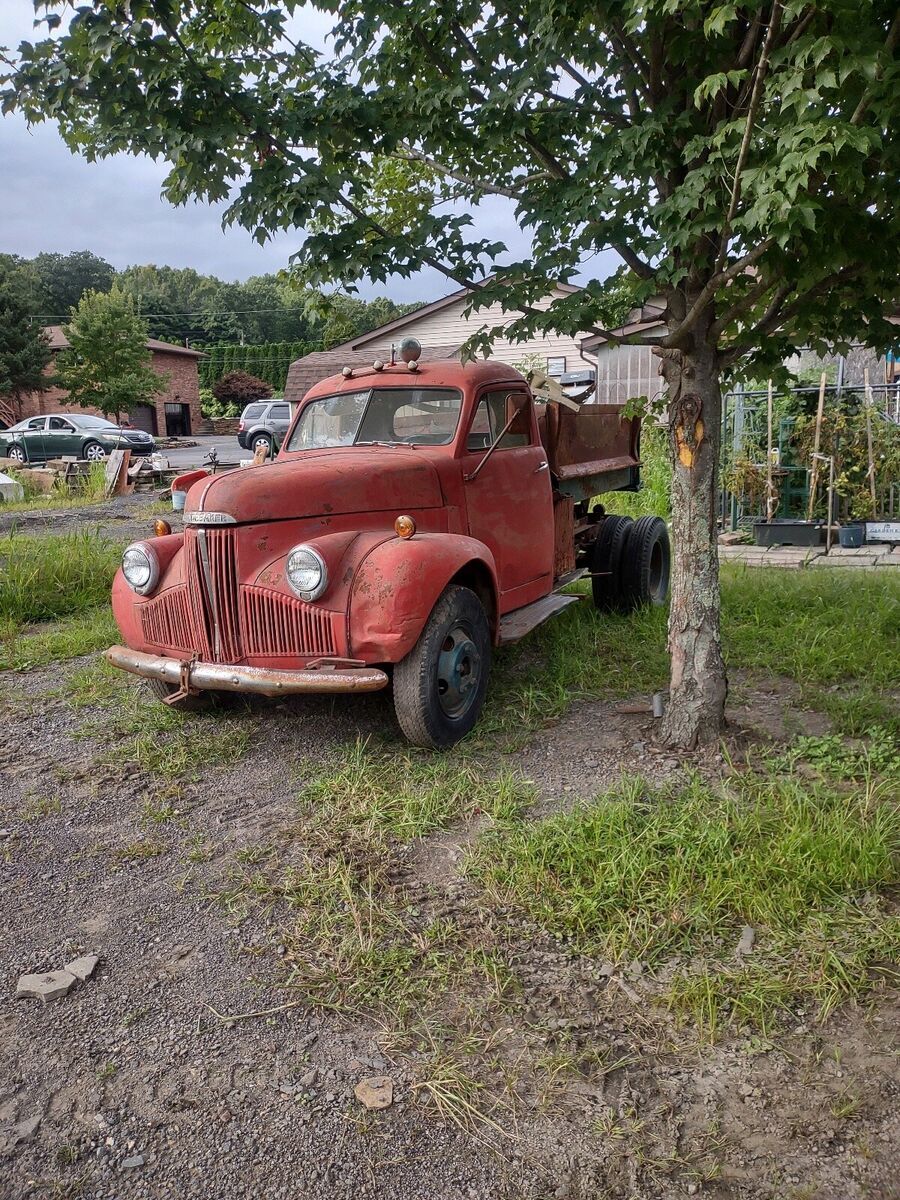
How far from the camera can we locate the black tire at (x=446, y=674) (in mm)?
4074

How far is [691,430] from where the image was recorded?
13.1 feet

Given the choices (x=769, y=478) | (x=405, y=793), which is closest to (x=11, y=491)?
(x=769, y=478)

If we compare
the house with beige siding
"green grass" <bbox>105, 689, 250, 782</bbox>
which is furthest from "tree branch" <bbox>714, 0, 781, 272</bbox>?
the house with beige siding

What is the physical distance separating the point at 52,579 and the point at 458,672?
15.3ft

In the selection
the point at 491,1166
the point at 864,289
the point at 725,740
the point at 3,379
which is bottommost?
the point at 491,1166

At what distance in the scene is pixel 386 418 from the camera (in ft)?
17.4

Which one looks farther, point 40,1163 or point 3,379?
point 3,379

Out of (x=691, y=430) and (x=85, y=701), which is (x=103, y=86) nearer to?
(x=691, y=430)

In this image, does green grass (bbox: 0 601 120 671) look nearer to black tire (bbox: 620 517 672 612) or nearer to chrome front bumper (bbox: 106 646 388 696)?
chrome front bumper (bbox: 106 646 388 696)

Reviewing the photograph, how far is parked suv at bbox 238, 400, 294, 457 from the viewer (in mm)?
28422

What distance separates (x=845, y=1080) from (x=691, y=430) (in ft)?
8.58

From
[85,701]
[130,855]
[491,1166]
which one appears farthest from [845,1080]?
[85,701]

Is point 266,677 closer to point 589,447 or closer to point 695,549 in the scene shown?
point 695,549

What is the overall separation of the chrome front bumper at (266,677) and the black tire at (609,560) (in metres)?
3.18
